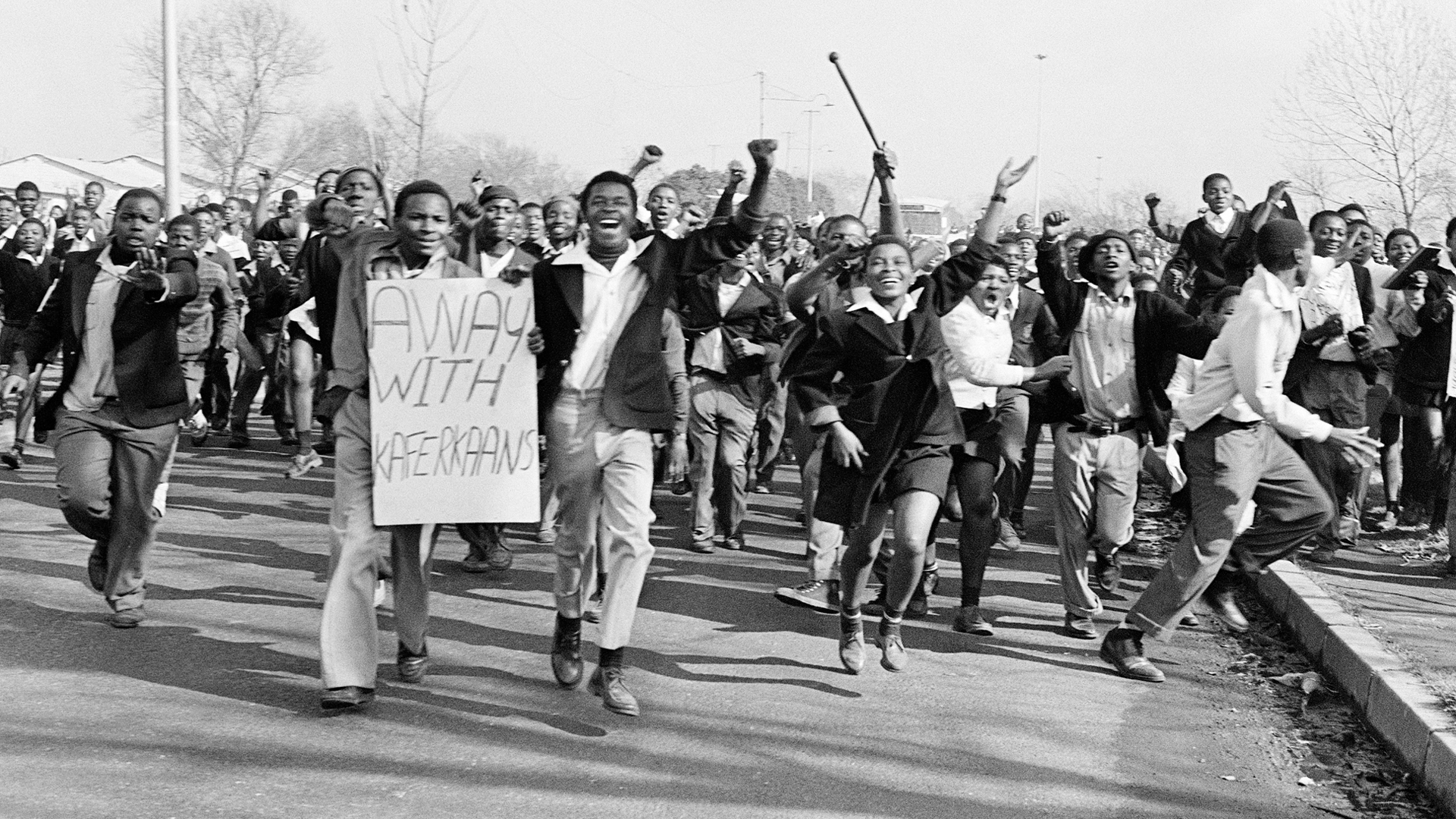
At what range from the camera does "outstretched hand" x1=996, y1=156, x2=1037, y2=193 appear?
717 centimetres

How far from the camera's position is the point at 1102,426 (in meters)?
7.62

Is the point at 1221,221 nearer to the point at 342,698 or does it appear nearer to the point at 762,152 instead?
the point at 762,152

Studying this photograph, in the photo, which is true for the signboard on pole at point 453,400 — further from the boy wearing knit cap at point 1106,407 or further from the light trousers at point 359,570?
the boy wearing knit cap at point 1106,407

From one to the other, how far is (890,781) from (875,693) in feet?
4.04

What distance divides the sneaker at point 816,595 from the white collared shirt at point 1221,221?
4.36 m

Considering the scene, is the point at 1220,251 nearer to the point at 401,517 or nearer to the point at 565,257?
the point at 565,257

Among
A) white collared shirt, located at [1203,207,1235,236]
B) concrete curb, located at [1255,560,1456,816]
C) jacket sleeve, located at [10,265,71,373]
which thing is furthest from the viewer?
white collared shirt, located at [1203,207,1235,236]

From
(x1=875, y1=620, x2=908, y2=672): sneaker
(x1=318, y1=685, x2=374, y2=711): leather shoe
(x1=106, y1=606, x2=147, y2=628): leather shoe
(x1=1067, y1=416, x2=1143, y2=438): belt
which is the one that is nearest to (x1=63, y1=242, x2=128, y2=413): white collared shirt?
(x1=106, y1=606, x2=147, y2=628): leather shoe

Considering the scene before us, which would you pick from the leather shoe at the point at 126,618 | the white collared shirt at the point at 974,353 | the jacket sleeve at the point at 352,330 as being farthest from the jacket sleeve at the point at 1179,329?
the leather shoe at the point at 126,618

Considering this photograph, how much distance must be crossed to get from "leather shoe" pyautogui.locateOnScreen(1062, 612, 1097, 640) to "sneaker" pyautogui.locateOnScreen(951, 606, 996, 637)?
0.36 m

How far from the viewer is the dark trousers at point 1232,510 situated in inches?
262

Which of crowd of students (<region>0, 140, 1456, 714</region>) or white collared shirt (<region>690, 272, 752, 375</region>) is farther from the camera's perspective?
white collared shirt (<region>690, 272, 752, 375</region>)

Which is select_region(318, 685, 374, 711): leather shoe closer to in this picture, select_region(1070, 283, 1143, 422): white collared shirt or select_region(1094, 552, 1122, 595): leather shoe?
select_region(1070, 283, 1143, 422): white collared shirt

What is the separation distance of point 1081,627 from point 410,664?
123 inches
